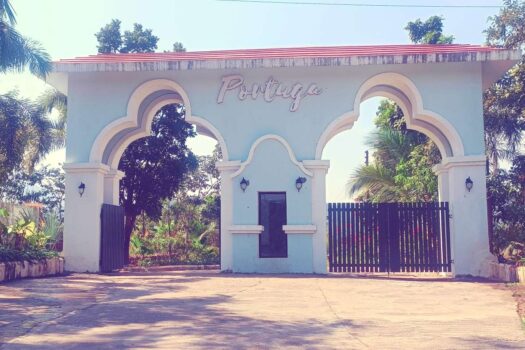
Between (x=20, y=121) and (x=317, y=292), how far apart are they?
34.3ft

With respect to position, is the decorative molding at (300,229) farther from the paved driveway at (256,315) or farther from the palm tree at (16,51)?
the palm tree at (16,51)

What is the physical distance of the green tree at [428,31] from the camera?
2092 centimetres

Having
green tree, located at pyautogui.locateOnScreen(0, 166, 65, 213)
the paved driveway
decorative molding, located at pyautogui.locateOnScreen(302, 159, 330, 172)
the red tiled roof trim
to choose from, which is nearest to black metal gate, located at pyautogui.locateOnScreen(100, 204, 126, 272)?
the paved driveway

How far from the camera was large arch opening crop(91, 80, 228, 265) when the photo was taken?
15078 mm

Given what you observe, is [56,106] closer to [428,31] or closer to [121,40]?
[121,40]

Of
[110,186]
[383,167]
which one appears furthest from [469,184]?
[110,186]

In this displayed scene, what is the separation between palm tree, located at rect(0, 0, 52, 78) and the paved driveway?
4.84 meters

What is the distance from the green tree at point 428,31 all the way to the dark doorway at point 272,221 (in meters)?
10.4

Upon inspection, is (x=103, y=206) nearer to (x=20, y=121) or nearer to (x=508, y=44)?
(x=20, y=121)

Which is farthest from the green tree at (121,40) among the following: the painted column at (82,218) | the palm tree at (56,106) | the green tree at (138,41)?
the painted column at (82,218)

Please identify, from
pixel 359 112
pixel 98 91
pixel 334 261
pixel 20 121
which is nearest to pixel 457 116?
pixel 359 112

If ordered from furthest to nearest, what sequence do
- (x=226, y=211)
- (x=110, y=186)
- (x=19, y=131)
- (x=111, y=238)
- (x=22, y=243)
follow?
1. (x=19, y=131)
2. (x=110, y=186)
3. (x=111, y=238)
4. (x=226, y=211)
5. (x=22, y=243)

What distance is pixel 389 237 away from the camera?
14.3 meters

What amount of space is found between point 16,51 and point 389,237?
9.72 m
